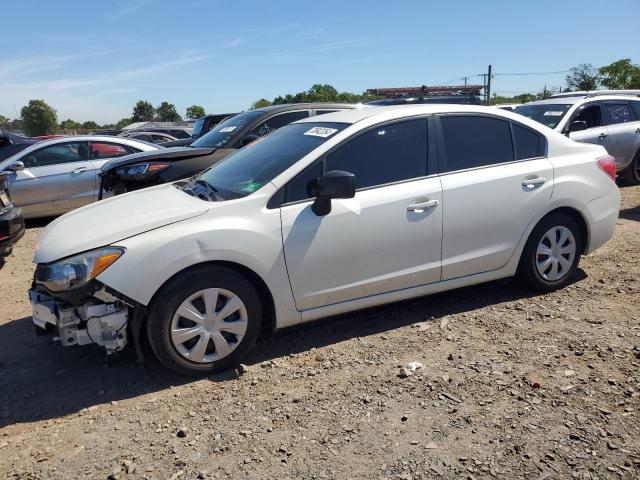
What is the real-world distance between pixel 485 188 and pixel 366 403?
199cm

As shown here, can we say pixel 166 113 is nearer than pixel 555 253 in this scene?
No

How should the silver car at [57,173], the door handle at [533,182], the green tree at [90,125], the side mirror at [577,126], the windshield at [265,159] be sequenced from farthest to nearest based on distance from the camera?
the green tree at [90,125], the side mirror at [577,126], the silver car at [57,173], the door handle at [533,182], the windshield at [265,159]

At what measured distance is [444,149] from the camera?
4285mm

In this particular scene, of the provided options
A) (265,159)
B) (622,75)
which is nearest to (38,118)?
(622,75)

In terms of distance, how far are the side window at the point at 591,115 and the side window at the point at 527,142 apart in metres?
6.10

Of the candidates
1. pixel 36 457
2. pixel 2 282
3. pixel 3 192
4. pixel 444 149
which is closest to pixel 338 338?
pixel 444 149

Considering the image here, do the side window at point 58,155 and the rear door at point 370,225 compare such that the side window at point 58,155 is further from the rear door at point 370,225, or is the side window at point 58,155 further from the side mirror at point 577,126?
the side mirror at point 577,126

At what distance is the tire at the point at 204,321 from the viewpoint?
337 centimetres

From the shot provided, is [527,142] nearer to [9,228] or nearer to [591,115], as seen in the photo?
[9,228]

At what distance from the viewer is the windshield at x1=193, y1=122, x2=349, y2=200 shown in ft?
12.8

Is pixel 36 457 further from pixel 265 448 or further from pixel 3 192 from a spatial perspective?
pixel 3 192

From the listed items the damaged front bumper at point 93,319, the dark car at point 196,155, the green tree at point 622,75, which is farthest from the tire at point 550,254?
the green tree at point 622,75

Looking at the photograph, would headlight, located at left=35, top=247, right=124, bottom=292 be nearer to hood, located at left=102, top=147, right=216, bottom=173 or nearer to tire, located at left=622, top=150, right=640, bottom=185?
hood, located at left=102, top=147, right=216, bottom=173

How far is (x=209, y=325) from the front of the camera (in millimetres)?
3494
